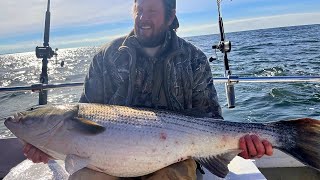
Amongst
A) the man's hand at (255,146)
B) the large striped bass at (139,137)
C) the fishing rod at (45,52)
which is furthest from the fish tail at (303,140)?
the fishing rod at (45,52)

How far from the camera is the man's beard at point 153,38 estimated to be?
3.92m

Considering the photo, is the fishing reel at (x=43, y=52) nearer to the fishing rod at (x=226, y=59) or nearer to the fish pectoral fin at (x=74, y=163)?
the fishing rod at (x=226, y=59)

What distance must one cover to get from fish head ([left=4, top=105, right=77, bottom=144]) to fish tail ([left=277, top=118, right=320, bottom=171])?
182 centimetres

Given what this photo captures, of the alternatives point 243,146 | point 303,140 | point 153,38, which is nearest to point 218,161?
point 243,146

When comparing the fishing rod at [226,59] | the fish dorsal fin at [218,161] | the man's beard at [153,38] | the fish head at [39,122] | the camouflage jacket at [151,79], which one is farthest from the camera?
the fishing rod at [226,59]

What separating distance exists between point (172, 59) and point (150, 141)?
1.12 m

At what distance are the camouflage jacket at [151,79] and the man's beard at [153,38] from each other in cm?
6

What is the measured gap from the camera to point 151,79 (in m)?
3.83

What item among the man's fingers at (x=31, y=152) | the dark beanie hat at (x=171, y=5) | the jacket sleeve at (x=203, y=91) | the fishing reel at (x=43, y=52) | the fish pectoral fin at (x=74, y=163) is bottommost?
the fish pectoral fin at (x=74, y=163)

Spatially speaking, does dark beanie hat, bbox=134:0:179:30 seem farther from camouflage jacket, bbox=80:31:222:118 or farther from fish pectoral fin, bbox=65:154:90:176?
fish pectoral fin, bbox=65:154:90:176

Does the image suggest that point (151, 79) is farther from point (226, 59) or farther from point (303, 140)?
point (226, 59)

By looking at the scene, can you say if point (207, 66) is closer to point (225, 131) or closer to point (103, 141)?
point (225, 131)

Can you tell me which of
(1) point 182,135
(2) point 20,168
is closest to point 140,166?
(1) point 182,135

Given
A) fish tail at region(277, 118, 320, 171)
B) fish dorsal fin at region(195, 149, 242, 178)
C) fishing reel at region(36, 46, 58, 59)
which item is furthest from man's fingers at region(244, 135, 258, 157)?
fishing reel at region(36, 46, 58, 59)
